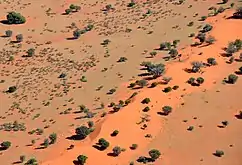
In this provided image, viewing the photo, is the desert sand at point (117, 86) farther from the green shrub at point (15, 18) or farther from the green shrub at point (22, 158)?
the green shrub at point (15, 18)

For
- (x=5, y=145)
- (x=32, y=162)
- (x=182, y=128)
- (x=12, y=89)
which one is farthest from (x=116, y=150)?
(x=12, y=89)

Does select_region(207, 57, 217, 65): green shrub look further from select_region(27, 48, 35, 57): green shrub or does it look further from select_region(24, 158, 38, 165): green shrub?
select_region(27, 48, 35, 57): green shrub

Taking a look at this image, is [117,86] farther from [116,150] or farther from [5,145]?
[5,145]

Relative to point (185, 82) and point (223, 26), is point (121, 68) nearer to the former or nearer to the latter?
point (185, 82)

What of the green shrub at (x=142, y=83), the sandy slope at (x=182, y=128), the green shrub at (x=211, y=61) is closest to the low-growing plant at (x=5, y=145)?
the sandy slope at (x=182, y=128)

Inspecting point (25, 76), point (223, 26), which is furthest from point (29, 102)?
point (223, 26)

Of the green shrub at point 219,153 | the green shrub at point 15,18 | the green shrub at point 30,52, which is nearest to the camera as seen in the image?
the green shrub at point 219,153

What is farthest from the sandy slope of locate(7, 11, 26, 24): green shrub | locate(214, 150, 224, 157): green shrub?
locate(7, 11, 26, 24): green shrub

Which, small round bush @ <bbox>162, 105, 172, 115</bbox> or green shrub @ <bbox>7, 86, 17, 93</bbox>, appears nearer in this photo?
small round bush @ <bbox>162, 105, 172, 115</bbox>
